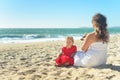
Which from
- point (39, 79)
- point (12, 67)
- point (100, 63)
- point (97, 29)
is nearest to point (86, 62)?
point (100, 63)

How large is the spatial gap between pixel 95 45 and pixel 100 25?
0.51m

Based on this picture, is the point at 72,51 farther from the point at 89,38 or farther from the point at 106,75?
the point at 106,75

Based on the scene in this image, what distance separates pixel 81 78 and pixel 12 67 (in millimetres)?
2551

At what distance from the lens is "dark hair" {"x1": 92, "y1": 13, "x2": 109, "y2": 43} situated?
19.7 ft

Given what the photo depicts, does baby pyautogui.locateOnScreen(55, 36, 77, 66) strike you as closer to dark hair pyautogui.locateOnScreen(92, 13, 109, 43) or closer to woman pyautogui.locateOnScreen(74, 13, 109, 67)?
woman pyautogui.locateOnScreen(74, 13, 109, 67)

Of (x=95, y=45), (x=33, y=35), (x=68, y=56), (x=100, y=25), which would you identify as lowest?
(x=33, y=35)

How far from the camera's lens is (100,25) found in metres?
6.02

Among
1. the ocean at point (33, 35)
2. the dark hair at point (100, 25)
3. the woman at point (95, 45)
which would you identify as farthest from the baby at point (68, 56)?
the ocean at point (33, 35)

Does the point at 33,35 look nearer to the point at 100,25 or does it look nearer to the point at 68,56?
the point at 68,56

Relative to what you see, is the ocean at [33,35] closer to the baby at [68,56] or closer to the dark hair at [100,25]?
the baby at [68,56]

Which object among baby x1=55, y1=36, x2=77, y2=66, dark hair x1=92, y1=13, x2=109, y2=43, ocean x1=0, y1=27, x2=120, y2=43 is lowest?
ocean x1=0, y1=27, x2=120, y2=43

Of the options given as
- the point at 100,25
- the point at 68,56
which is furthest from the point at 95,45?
the point at 68,56

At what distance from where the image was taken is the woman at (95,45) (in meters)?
6.05

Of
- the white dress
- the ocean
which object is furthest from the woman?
the ocean
